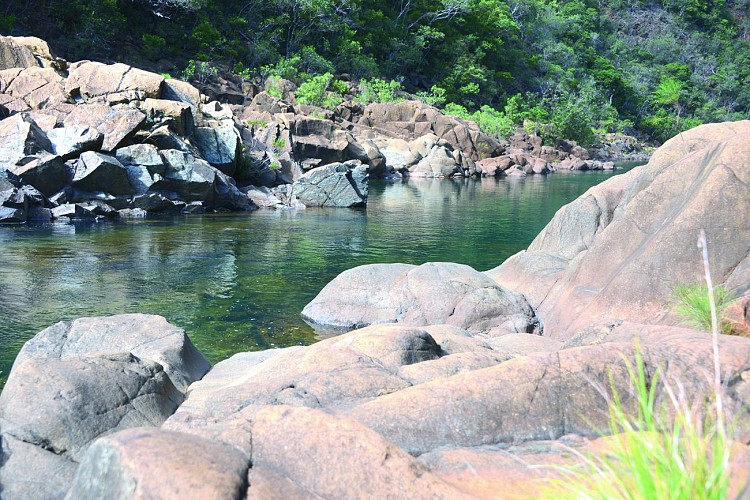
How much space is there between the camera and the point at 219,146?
30609mm

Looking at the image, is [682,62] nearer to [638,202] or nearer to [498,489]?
[638,202]

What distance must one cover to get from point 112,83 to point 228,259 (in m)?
15.4

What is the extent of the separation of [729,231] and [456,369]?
5.26m

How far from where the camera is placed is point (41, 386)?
5969 millimetres

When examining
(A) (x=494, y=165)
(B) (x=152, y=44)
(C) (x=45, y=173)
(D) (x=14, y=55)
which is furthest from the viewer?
(A) (x=494, y=165)

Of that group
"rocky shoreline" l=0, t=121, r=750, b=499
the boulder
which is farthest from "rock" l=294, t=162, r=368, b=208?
the boulder

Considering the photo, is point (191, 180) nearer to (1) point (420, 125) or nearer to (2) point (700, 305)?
(2) point (700, 305)

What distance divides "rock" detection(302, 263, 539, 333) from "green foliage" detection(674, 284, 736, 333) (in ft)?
10.6

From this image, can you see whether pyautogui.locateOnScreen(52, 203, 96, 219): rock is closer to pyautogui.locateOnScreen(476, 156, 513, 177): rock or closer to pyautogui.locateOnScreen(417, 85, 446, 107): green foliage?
pyautogui.locateOnScreen(476, 156, 513, 177): rock

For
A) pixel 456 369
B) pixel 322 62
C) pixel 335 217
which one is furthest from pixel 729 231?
pixel 322 62

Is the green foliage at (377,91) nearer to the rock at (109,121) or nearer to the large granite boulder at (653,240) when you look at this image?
the rock at (109,121)

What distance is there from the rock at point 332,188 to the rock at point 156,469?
26.1 m

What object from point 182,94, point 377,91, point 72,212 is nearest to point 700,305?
point 72,212

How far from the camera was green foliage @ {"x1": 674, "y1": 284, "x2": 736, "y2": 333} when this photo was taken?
763 centimetres
